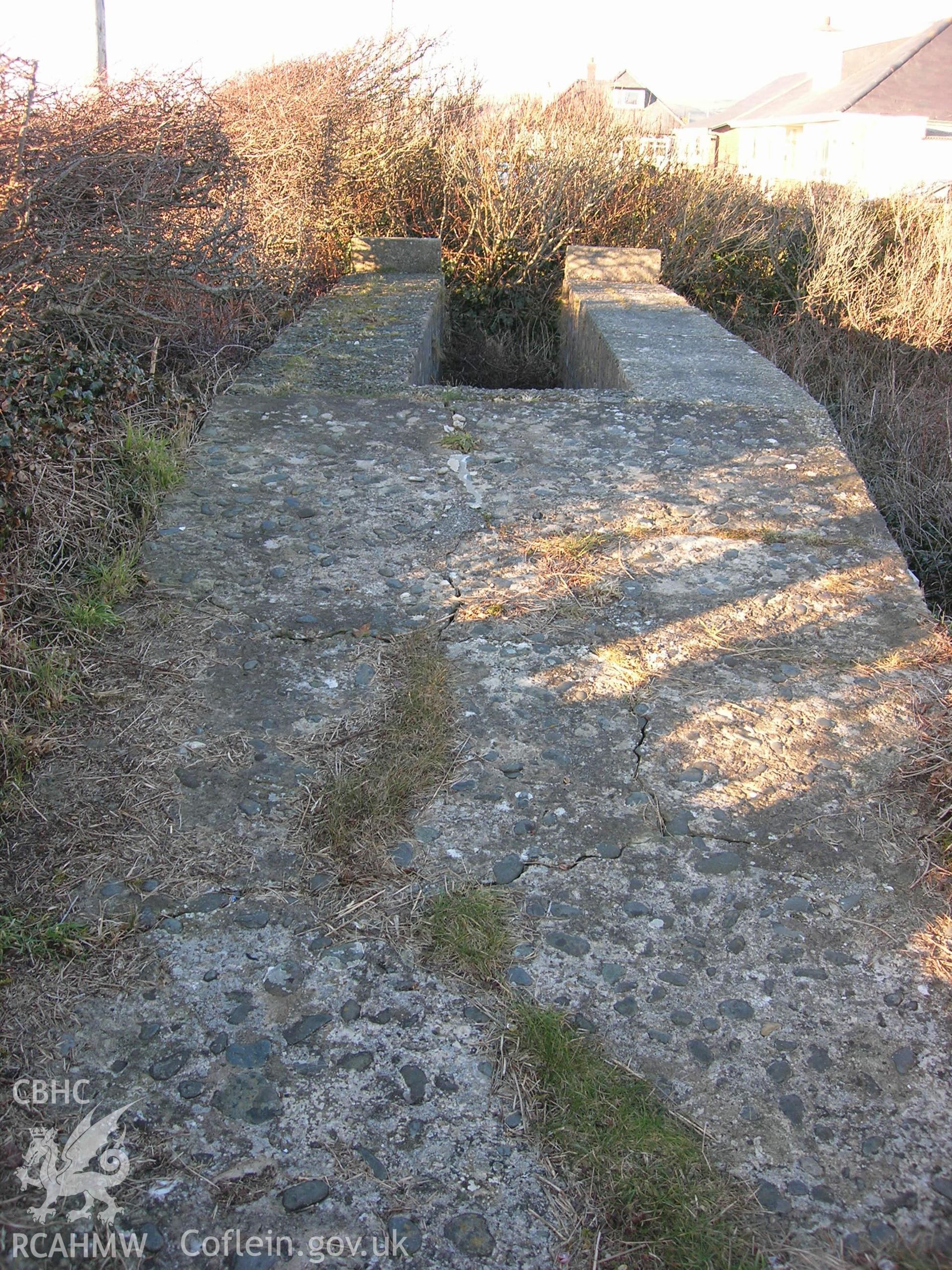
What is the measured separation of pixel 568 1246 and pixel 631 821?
3.09 feet

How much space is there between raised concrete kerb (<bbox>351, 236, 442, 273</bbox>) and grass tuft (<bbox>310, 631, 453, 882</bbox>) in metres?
4.60

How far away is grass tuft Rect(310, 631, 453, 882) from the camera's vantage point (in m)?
2.02

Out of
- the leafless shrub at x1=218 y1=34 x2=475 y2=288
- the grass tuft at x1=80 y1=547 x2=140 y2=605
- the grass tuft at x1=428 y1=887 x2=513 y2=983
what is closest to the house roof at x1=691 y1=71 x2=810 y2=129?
the leafless shrub at x1=218 y1=34 x2=475 y2=288

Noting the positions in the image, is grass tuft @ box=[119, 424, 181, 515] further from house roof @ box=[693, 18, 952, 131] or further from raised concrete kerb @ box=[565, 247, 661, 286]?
house roof @ box=[693, 18, 952, 131]

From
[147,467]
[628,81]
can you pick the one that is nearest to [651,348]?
[147,467]

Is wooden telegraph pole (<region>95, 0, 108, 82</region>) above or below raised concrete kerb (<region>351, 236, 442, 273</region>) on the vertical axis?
above

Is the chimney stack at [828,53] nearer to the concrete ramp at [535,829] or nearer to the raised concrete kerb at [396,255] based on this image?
the raised concrete kerb at [396,255]

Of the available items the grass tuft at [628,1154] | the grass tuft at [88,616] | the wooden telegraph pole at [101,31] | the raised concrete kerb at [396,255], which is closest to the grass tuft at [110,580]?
the grass tuft at [88,616]

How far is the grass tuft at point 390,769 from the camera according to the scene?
6.61 ft

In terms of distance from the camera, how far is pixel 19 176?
3.26 meters

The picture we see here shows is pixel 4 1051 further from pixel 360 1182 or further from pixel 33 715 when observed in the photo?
pixel 33 715

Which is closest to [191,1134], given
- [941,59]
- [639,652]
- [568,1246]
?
[568,1246]

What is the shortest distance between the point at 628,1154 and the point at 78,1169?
2.82 feet

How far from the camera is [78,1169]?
53.6 inches
